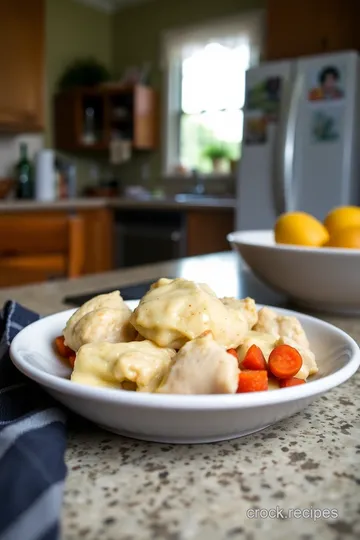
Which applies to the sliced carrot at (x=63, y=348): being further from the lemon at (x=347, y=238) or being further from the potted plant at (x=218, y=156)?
the potted plant at (x=218, y=156)

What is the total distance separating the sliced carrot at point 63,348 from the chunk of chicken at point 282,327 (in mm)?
169

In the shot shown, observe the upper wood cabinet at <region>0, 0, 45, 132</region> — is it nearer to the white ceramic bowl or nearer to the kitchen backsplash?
the kitchen backsplash

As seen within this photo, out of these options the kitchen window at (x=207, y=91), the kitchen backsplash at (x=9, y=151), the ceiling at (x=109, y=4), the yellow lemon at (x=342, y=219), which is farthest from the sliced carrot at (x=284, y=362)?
the ceiling at (x=109, y=4)

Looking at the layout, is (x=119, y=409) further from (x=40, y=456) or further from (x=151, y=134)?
(x=151, y=134)

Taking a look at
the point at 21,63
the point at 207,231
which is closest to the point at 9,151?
the point at 21,63

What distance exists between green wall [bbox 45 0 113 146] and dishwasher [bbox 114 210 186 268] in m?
1.20

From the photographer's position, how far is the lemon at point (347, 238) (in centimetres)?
82

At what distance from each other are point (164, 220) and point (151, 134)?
1208 mm

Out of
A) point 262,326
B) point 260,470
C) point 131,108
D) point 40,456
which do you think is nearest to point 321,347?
point 262,326

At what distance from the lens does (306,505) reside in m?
0.34

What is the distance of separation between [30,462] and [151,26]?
4.66 metres

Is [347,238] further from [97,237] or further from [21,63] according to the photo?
[21,63]

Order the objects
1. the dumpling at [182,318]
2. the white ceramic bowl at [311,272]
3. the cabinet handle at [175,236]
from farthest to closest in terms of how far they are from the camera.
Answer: the cabinet handle at [175,236] → the white ceramic bowl at [311,272] → the dumpling at [182,318]

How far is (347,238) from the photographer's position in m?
0.83
